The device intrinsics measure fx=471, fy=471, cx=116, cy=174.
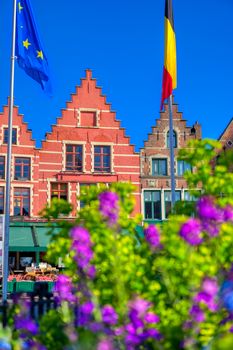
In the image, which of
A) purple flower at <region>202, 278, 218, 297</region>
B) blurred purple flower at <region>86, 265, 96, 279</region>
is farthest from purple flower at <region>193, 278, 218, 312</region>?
blurred purple flower at <region>86, 265, 96, 279</region>

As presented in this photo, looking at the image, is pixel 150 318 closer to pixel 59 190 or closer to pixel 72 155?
pixel 59 190

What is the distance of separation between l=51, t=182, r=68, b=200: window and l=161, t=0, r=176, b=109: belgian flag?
1320cm

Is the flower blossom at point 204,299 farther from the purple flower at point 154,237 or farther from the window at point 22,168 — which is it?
the window at point 22,168

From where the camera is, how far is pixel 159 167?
29344 millimetres

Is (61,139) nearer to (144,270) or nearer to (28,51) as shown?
(28,51)

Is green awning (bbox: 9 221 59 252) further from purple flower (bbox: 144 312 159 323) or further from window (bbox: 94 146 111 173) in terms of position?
purple flower (bbox: 144 312 159 323)

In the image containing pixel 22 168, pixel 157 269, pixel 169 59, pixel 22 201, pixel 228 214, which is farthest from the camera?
pixel 22 168

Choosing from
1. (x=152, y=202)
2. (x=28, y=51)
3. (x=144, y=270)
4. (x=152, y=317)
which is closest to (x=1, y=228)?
(x=28, y=51)

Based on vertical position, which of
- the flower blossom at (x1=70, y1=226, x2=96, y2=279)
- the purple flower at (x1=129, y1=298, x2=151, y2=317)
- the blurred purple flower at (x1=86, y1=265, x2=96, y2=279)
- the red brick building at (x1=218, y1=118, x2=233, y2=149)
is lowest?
the purple flower at (x1=129, y1=298, x2=151, y2=317)

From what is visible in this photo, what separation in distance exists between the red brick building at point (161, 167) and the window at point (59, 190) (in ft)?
15.3

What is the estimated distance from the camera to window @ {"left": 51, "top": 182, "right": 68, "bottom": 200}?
27.9 m

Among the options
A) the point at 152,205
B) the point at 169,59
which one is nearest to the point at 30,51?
the point at 169,59

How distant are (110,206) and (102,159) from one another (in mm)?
23095

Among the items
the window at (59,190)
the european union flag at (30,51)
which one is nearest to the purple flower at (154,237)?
the european union flag at (30,51)
